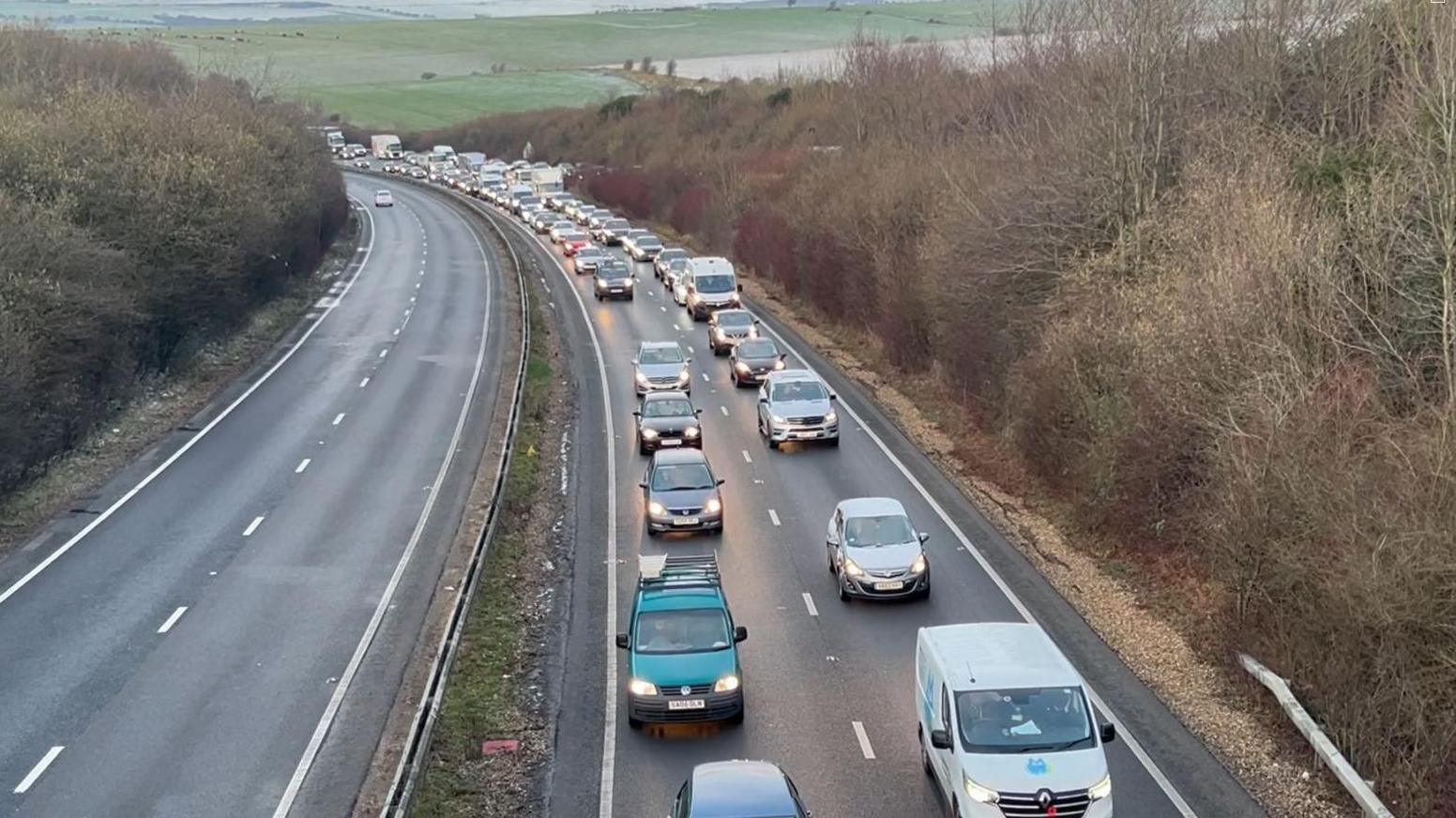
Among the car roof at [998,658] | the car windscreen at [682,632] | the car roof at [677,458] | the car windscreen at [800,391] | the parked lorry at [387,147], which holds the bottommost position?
the parked lorry at [387,147]

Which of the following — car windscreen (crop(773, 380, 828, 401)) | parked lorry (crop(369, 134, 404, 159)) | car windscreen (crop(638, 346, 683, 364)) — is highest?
car windscreen (crop(773, 380, 828, 401))

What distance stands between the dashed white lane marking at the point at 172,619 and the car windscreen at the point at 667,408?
12.9m

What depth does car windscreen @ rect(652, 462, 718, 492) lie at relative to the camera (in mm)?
27469

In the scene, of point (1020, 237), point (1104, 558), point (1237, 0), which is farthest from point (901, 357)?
point (1104, 558)

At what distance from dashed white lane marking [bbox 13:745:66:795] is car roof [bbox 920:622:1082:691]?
35.4 feet

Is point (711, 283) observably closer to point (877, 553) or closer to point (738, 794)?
point (877, 553)

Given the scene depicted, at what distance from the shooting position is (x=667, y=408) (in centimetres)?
3434

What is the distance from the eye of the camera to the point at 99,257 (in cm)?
3722

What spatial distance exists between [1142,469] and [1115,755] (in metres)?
8.22

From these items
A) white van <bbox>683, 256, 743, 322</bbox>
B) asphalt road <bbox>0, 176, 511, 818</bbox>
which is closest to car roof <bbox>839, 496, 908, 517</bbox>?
asphalt road <bbox>0, 176, 511, 818</bbox>

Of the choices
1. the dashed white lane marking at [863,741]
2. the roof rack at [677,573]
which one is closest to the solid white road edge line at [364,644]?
the roof rack at [677,573]

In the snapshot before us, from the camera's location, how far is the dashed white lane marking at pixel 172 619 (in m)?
22.8

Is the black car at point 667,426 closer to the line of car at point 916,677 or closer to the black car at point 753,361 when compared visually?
the line of car at point 916,677

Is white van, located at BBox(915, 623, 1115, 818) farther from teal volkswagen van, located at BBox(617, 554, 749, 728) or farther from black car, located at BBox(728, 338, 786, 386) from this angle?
black car, located at BBox(728, 338, 786, 386)
